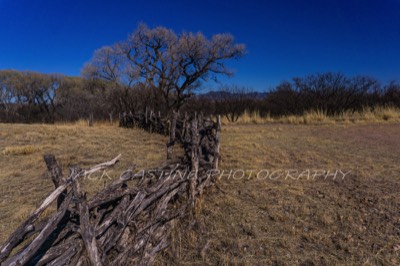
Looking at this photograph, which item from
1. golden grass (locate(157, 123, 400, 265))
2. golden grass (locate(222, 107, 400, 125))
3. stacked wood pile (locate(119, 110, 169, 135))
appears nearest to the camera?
golden grass (locate(157, 123, 400, 265))

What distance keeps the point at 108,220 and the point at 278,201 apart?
6.49 feet

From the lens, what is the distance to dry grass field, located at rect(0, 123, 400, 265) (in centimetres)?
196

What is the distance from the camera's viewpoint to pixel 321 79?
41.3 ft

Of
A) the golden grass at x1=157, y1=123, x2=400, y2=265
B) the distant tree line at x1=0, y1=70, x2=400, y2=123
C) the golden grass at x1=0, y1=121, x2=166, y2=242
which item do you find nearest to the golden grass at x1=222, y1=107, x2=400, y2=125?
the distant tree line at x1=0, y1=70, x2=400, y2=123

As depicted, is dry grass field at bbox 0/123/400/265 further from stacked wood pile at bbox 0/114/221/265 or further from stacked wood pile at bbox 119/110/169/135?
stacked wood pile at bbox 119/110/169/135

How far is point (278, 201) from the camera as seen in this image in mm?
2807

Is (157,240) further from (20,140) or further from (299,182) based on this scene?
(20,140)

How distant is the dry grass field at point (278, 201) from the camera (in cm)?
196

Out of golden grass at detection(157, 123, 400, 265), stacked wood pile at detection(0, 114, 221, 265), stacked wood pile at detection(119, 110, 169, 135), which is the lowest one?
golden grass at detection(157, 123, 400, 265)

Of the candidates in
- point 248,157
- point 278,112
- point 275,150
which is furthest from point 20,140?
point 278,112

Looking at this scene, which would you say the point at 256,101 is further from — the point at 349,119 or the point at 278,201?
the point at 278,201

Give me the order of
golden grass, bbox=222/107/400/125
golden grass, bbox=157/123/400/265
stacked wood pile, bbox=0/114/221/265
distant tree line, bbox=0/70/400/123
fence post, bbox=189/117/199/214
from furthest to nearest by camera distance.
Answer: distant tree line, bbox=0/70/400/123
golden grass, bbox=222/107/400/125
fence post, bbox=189/117/199/214
golden grass, bbox=157/123/400/265
stacked wood pile, bbox=0/114/221/265

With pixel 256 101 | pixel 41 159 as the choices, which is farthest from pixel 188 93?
pixel 41 159

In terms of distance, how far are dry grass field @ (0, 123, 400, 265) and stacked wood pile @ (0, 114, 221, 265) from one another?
0.72 ft
